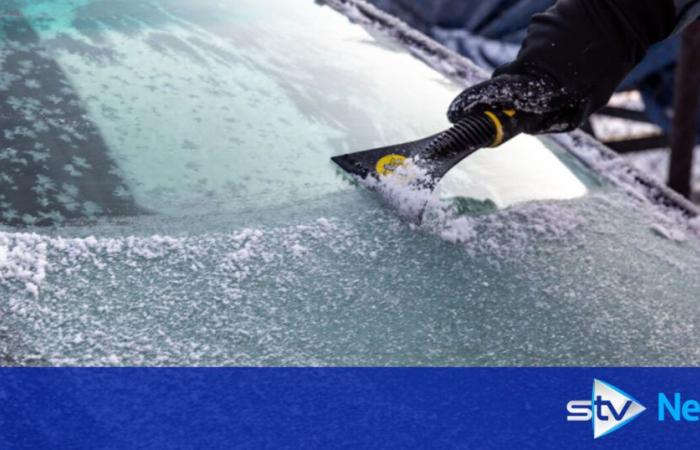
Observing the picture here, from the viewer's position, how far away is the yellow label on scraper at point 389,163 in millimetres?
1387

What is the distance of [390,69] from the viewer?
5.90 ft

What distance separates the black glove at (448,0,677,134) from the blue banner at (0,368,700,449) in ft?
2.09

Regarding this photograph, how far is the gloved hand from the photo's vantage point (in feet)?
4.93

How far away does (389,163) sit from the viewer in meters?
1.43

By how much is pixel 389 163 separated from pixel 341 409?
23.2 inches

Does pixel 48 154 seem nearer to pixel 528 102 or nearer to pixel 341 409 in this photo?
pixel 341 409

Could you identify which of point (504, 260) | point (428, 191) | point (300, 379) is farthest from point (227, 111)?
point (300, 379)

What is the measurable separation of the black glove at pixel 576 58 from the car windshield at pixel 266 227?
0.11 metres

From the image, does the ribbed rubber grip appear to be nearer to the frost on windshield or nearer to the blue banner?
the frost on windshield

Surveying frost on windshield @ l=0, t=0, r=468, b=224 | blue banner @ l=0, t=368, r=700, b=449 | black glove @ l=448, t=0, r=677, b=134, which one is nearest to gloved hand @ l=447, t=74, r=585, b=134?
black glove @ l=448, t=0, r=677, b=134

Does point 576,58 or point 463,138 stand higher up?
point 576,58

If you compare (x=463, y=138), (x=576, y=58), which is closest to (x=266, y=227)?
(x=463, y=138)

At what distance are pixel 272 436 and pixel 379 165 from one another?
62 cm

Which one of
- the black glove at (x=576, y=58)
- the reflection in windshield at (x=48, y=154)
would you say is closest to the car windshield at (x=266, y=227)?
the reflection in windshield at (x=48, y=154)
